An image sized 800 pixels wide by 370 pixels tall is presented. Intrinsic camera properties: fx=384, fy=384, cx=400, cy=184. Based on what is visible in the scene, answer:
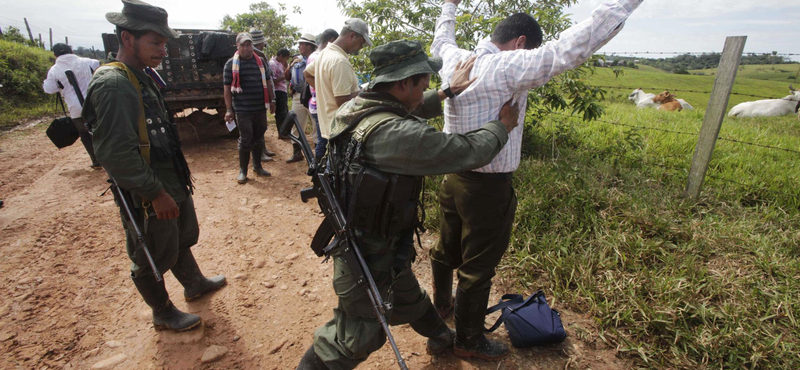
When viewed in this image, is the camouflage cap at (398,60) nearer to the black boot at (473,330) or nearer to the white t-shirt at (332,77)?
the black boot at (473,330)

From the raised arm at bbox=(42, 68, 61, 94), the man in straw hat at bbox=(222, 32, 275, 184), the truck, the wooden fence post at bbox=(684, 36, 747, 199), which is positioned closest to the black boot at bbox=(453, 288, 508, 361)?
the wooden fence post at bbox=(684, 36, 747, 199)

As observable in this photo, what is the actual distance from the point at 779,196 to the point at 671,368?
2.53m

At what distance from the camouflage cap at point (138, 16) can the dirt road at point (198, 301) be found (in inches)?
73.1

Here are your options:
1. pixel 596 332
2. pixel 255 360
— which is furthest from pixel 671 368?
pixel 255 360

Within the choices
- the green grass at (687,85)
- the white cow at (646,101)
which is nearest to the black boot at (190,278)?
the white cow at (646,101)

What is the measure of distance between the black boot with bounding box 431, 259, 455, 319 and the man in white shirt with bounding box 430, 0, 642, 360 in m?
0.05

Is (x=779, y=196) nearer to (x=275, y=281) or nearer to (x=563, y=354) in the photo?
(x=563, y=354)

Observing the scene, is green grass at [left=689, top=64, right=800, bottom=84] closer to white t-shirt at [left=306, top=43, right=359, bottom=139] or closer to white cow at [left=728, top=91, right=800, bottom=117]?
white cow at [left=728, top=91, right=800, bottom=117]

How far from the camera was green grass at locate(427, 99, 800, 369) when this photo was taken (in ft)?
7.23

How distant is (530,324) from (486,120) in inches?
49.6

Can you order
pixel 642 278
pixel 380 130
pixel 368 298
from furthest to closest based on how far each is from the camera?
pixel 642 278 < pixel 368 298 < pixel 380 130

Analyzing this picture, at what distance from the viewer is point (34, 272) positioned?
311 centimetres

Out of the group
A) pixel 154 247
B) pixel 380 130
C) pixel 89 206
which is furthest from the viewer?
pixel 89 206

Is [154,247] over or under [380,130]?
under
